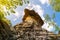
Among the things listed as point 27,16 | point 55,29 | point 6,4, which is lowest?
point 55,29

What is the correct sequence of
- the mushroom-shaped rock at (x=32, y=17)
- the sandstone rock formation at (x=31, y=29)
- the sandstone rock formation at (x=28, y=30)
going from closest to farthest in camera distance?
1. the sandstone rock formation at (x=28, y=30)
2. the sandstone rock formation at (x=31, y=29)
3. the mushroom-shaped rock at (x=32, y=17)

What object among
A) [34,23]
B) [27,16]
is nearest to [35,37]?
[34,23]

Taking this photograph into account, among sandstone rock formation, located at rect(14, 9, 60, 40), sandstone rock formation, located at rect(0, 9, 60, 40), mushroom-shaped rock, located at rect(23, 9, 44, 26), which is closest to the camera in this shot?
sandstone rock formation, located at rect(0, 9, 60, 40)

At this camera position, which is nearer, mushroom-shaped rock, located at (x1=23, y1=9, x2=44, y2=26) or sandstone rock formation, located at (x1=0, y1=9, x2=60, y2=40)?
sandstone rock formation, located at (x1=0, y1=9, x2=60, y2=40)

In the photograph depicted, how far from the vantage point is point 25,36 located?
15.4 metres

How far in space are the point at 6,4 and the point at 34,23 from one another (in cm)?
494

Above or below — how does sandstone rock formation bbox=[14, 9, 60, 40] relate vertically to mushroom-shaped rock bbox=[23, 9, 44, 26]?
below

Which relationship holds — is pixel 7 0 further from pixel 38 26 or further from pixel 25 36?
pixel 38 26

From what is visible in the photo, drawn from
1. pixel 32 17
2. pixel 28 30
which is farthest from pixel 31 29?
pixel 32 17

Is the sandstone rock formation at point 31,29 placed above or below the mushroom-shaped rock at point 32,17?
below

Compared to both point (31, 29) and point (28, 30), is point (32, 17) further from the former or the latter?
point (28, 30)

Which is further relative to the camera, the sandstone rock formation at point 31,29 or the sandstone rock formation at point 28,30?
the sandstone rock formation at point 31,29

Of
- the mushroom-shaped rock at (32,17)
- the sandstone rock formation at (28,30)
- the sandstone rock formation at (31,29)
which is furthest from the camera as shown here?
the mushroom-shaped rock at (32,17)

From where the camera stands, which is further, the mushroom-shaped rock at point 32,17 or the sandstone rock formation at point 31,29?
the mushroom-shaped rock at point 32,17
